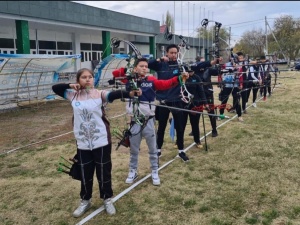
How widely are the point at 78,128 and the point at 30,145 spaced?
3561 millimetres

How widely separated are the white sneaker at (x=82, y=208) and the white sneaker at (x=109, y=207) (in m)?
0.21

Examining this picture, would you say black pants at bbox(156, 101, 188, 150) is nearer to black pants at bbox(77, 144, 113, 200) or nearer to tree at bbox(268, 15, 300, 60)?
black pants at bbox(77, 144, 113, 200)

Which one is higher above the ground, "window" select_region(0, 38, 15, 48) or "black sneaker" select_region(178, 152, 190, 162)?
"window" select_region(0, 38, 15, 48)

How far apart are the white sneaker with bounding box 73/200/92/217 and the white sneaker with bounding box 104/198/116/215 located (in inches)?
8.2

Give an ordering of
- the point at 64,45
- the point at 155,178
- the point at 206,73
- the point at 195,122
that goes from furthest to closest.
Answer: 1. the point at 64,45
2. the point at 206,73
3. the point at 195,122
4. the point at 155,178

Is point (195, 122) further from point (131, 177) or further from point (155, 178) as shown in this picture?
point (131, 177)

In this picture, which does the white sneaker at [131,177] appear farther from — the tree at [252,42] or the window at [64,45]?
the tree at [252,42]

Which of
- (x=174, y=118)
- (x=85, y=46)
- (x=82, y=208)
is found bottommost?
(x=82, y=208)

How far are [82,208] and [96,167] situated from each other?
1.56 ft

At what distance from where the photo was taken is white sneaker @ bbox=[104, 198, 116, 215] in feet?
10.6

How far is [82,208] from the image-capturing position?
328cm

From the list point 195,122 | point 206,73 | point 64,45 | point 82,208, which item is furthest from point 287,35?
point 82,208

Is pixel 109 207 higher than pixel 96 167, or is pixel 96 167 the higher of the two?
pixel 96 167

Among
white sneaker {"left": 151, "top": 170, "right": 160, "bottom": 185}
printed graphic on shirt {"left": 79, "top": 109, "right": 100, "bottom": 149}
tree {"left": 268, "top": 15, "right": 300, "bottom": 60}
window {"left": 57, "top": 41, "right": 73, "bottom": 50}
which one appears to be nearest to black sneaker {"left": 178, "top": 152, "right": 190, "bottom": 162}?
white sneaker {"left": 151, "top": 170, "right": 160, "bottom": 185}
